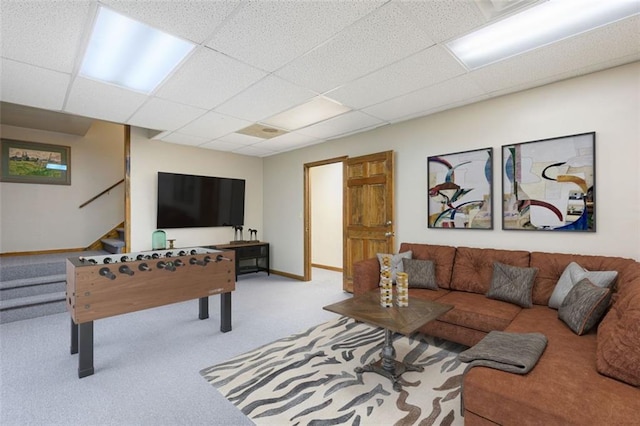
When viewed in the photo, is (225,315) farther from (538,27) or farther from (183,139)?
(538,27)

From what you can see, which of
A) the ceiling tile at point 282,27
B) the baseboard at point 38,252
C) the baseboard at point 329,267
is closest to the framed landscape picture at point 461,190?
the ceiling tile at point 282,27

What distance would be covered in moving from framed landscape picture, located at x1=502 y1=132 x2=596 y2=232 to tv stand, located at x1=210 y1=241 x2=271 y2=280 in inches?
170

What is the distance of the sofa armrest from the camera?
3342mm

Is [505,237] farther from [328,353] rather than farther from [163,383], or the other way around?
[163,383]

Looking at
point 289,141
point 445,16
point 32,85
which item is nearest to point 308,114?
point 289,141

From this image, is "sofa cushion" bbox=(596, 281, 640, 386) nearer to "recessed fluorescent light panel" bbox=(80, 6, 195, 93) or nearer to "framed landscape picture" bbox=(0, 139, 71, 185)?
"recessed fluorescent light panel" bbox=(80, 6, 195, 93)

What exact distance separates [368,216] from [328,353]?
2.24 m

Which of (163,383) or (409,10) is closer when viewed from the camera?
(409,10)

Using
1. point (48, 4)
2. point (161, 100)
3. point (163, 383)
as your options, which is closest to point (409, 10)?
point (48, 4)

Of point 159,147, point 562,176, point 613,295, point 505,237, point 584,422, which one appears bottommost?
point 584,422

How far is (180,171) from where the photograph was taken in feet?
17.1

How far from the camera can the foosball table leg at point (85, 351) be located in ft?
7.47

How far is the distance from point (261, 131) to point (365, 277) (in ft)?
8.89

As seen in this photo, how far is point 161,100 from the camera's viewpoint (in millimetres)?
3178
